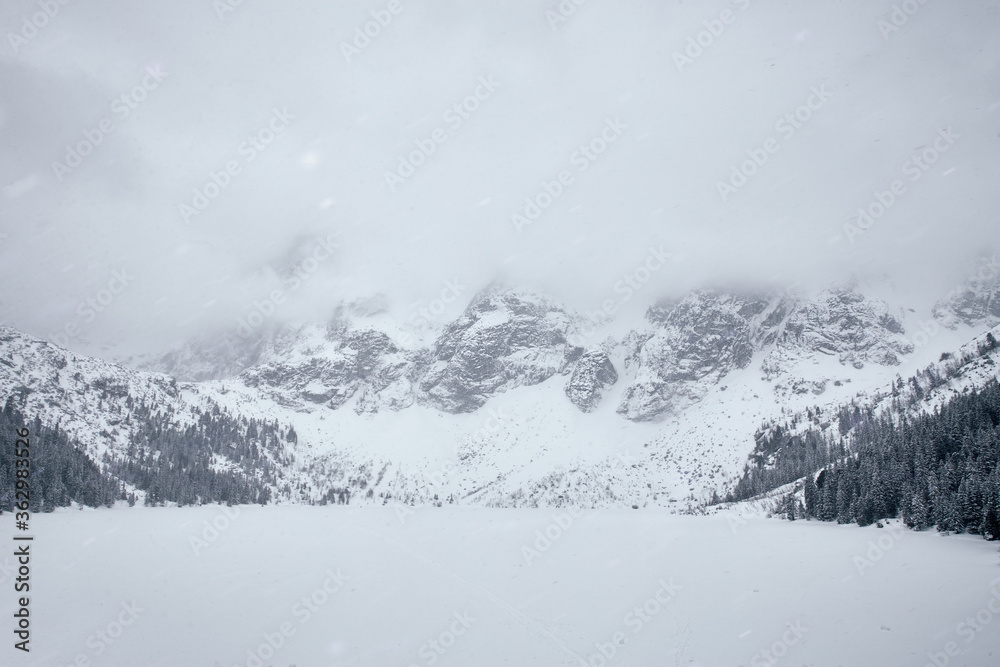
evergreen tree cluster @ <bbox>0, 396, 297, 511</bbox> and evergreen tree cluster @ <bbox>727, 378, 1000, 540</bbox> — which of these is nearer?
evergreen tree cluster @ <bbox>727, 378, 1000, 540</bbox>

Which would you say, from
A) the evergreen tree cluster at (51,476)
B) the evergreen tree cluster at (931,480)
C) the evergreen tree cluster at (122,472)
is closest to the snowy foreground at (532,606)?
the evergreen tree cluster at (931,480)

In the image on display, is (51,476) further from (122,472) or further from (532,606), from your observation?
(532,606)

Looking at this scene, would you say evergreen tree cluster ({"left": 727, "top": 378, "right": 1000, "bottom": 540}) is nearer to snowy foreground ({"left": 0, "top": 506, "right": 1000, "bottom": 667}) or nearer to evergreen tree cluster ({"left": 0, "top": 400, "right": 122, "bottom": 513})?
snowy foreground ({"left": 0, "top": 506, "right": 1000, "bottom": 667})

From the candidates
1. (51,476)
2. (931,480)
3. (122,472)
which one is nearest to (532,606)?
(931,480)

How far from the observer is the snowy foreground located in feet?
58.6

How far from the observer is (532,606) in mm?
24297

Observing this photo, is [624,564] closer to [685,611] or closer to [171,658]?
[685,611]

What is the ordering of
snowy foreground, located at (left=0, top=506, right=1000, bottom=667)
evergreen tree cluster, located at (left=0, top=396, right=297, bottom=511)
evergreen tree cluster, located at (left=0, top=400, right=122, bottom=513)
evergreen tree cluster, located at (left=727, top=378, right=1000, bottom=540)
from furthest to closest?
evergreen tree cluster, located at (left=0, top=396, right=297, bottom=511) < evergreen tree cluster, located at (left=0, top=400, right=122, bottom=513) < evergreen tree cluster, located at (left=727, top=378, right=1000, bottom=540) < snowy foreground, located at (left=0, top=506, right=1000, bottom=667)

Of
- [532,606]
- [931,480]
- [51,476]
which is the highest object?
[532,606]

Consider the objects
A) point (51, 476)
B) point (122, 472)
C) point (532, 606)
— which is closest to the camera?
point (532, 606)

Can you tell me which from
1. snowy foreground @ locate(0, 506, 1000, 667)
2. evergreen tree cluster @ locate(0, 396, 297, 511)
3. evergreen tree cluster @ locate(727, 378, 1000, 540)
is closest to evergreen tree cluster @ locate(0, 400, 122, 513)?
evergreen tree cluster @ locate(0, 396, 297, 511)

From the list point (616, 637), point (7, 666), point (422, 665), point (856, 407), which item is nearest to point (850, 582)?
point (616, 637)

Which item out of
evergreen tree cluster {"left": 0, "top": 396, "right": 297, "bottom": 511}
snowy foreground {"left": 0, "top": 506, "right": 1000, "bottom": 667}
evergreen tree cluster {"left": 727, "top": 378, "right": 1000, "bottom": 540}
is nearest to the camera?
snowy foreground {"left": 0, "top": 506, "right": 1000, "bottom": 667}

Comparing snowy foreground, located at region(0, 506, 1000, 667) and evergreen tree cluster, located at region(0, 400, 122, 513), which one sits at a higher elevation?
snowy foreground, located at region(0, 506, 1000, 667)
